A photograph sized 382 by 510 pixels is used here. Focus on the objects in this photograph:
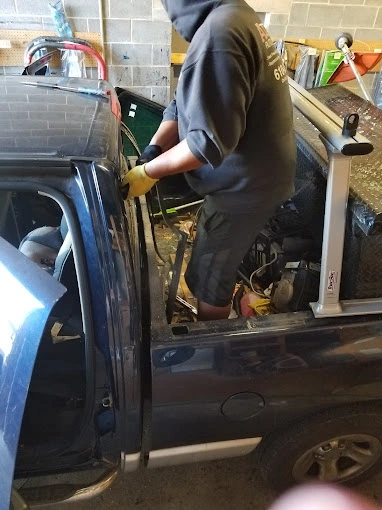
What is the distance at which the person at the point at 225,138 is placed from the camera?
1286 millimetres

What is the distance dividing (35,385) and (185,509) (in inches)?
34.3

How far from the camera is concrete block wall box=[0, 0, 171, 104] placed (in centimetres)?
373

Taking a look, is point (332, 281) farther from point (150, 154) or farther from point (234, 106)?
point (150, 154)

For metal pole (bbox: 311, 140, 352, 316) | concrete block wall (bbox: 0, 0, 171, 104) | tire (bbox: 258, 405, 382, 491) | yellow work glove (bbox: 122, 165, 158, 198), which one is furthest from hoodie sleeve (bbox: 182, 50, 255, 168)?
concrete block wall (bbox: 0, 0, 171, 104)

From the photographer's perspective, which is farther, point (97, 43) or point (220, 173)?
point (97, 43)

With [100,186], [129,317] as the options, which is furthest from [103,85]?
[129,317]

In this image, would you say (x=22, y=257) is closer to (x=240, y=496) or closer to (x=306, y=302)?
(x=306, y=302)

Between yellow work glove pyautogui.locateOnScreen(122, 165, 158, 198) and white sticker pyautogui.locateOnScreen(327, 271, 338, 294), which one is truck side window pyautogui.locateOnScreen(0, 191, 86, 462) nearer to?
yellow work glove pyautogui.locateOnScreen(122, 165, 158, 198)

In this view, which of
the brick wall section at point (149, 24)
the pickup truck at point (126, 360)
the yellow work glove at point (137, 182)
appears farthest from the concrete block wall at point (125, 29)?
the yellow work glove at point (137, 182)

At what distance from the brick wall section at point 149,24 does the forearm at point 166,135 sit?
2486 mm

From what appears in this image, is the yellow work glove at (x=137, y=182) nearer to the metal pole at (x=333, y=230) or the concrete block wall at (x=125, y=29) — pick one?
the metal pole at (x=333, y=230)

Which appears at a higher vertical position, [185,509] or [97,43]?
[97,43]

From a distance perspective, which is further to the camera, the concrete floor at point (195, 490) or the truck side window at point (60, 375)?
the concrete floor at point (195, 490)

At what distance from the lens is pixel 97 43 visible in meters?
3.92
